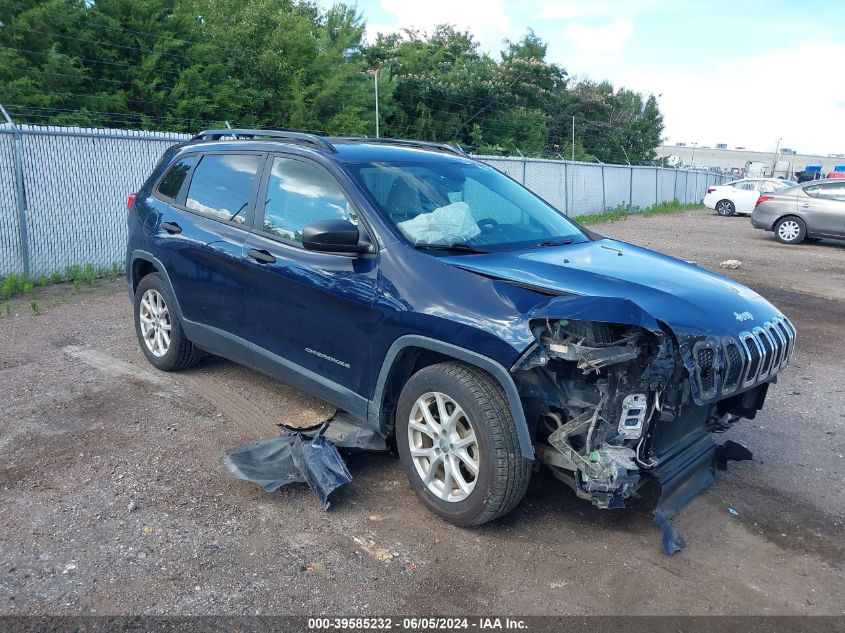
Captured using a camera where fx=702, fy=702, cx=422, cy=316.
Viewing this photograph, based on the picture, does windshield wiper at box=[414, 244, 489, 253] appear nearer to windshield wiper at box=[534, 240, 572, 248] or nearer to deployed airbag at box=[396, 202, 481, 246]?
deployed airbag at box=[396, 202, 481, 246]

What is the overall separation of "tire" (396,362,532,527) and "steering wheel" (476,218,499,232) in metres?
1.12

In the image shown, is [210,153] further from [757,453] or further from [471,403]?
[757,453]

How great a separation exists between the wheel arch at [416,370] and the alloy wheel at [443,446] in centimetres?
23

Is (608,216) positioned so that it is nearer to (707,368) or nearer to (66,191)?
(66,191)

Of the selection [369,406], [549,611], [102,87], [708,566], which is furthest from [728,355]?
[102,87]

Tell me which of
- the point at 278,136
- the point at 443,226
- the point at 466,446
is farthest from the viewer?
the point at 278,136

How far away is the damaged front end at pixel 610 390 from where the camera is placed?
10.3 feet

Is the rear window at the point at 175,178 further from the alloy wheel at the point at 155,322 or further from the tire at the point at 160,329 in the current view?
the alloy wheel at the point at 155,322

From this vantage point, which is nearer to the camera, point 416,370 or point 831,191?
point 416,370

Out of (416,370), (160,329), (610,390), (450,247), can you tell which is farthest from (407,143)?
(610,390)

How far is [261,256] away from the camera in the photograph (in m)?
4.47

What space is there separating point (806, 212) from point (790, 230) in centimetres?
55

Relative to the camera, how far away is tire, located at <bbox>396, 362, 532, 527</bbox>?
10.9 ft

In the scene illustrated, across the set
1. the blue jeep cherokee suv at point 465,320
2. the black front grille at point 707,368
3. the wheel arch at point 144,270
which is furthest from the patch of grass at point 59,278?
the black front grille at point 707,368
